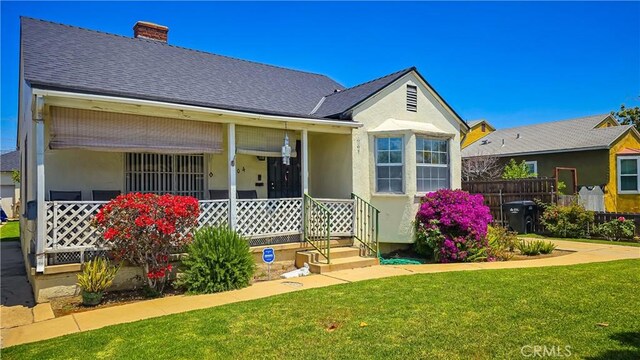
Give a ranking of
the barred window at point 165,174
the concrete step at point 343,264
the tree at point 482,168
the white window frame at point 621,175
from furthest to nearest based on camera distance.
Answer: the tree at point 482,168 < the white window frame at point 621,175 < the barred window at point 165,174 < the concrete step at point 343,264

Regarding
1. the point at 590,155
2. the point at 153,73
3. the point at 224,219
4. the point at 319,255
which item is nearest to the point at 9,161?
the point at 153,73

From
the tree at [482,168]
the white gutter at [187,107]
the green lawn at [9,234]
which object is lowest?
the green lawn at [9,234]

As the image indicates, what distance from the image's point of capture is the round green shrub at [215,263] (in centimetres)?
743

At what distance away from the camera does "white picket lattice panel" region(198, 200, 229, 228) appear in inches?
339

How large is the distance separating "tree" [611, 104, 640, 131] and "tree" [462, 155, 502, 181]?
67.4 feet

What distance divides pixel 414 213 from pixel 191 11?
8.51m

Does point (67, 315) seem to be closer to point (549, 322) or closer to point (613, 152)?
point (549, 322)

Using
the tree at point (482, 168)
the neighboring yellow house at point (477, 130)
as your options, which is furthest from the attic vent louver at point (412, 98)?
the neighboring yellow house at point (477, 130)

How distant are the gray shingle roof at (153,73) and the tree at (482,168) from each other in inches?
541

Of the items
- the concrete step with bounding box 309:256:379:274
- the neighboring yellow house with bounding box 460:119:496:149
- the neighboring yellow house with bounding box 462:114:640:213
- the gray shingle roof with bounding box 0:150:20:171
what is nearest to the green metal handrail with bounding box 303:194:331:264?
the concrete step with bounding box 309:256:379:274

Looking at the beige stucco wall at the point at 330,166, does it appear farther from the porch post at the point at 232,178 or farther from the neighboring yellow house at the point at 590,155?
the neighboring yellow house at the point at 590,155

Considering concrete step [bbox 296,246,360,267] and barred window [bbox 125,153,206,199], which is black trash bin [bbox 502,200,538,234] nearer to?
concrete step [bbox 296,246,360,267]

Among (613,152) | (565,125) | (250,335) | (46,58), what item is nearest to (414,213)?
(250,335)

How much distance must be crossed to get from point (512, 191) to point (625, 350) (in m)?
13.4
